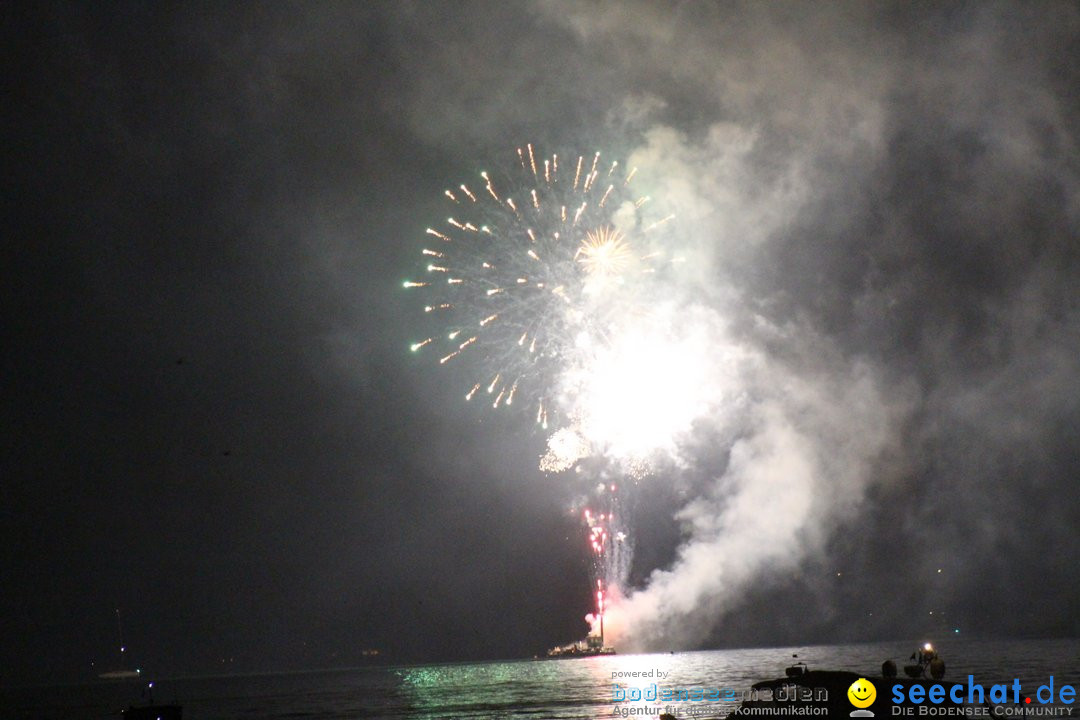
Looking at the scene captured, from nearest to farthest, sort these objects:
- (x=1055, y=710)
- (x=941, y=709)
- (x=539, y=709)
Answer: (x=941, y=709) → (x=1055, y=710) → (x=539, y=709)

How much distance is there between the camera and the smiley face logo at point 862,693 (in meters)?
39.2

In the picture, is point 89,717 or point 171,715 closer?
point 171,715

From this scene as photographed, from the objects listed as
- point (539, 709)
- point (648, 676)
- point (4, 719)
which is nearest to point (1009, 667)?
point (648, 676)

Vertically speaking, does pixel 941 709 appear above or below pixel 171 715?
above

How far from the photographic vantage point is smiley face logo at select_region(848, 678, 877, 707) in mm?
39250

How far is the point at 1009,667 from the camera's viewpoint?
122m

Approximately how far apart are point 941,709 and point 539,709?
72972 mm

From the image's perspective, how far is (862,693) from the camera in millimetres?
39438

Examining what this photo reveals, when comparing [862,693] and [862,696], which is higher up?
[862,693]

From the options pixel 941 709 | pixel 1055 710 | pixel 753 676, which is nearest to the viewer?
pixel 941 709

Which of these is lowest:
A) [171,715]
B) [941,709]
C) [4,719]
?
[4,719]

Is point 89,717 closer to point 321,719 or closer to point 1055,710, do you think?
point 321,719

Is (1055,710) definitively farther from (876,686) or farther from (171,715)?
(171,715)

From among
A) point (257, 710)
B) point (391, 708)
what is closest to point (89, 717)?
point (257, 710)
